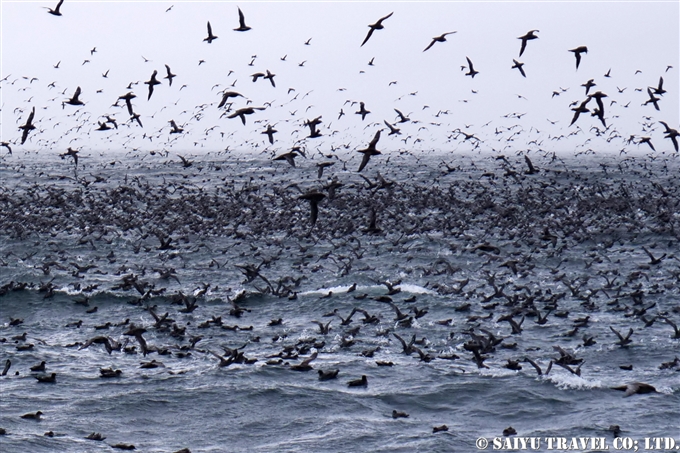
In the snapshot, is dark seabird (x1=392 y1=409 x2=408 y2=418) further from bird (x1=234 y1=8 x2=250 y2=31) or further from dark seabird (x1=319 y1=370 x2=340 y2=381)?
bird (x1=234 y1=8 x2=250 y2=31)

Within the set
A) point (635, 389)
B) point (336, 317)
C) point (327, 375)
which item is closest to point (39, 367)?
point (327, 375)

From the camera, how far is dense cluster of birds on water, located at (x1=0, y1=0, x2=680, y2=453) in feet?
111

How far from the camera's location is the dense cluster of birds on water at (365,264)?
33812mm

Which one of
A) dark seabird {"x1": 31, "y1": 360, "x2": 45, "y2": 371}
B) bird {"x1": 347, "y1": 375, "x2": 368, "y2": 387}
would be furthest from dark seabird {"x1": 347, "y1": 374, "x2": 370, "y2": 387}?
dark seabird {"x1": 31, "y1": 360, "x2": 45, "y2": 371}

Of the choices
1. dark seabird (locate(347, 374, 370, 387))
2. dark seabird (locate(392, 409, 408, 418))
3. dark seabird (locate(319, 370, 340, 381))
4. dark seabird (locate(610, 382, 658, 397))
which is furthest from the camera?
dark seabird (locate(319, 370, 340, 381))

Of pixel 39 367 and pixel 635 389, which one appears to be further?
pixel 39 367

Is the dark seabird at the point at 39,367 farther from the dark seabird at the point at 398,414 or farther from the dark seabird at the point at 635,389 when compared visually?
the dark seabird at the point at 635,389

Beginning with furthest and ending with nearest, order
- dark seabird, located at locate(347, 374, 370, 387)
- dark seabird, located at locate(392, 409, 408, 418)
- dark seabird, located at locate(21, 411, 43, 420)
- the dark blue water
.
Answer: dark seabird, located at locate(347, 374, 370, 387), dark seabird, located at locate(392, 409, 408, 418), the dark blue water, dark seabird, located at locate(21, 411, 43, 420)

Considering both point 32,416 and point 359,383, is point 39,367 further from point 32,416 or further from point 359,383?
point 359,383

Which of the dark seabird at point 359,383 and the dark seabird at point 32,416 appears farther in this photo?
the dark seabird at point 359,383

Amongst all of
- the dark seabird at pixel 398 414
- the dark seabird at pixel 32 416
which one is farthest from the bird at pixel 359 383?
the dark seabird at pixel 32 416

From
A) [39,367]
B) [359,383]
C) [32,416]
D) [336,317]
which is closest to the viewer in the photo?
[32,416]

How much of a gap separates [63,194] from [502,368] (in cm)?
5971

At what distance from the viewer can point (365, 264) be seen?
53.6m
